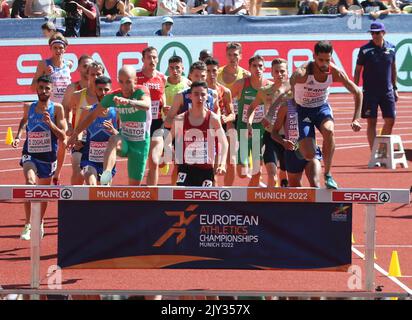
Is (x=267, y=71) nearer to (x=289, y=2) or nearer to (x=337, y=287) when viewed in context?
(x=289, y=2)

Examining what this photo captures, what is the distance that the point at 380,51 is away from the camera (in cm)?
1903

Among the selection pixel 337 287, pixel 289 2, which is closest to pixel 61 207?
pixel 337 287

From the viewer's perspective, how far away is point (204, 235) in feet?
36.8

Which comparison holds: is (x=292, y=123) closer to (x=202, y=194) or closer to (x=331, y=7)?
(x=202, y=194)

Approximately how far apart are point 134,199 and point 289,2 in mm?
21508

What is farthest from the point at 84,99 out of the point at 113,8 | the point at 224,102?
the point at 113,8

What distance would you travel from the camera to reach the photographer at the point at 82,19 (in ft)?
84.3

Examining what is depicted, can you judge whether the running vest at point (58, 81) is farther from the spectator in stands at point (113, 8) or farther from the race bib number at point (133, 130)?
the spectator in stands at point (113, 8)

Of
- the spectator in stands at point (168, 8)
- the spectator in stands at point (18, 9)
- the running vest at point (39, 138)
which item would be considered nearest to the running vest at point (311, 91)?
the running vest at point (39, 138)

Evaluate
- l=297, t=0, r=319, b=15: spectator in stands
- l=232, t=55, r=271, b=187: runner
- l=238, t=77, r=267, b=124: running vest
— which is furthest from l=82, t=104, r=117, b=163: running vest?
l=297, t=0, r=319, b=15: spectator in stands

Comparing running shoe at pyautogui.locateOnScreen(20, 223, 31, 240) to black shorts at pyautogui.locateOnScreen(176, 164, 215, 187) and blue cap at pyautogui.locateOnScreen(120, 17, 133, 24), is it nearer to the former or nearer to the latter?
black shorts at pyautogui.locateOnScreen(176, 164, 215, 187)

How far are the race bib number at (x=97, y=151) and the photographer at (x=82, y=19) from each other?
12.5 m
